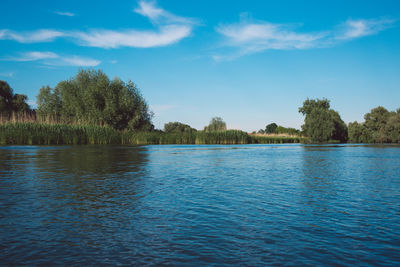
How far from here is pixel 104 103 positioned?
187ft

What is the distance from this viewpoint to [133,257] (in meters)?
3.25

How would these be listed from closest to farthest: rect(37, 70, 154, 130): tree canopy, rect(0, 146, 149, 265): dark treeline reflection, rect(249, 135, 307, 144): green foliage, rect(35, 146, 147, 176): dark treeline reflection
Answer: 1. rect(0, 146, 149, 265): dark treeline reflection
2. rect(35, 146, 147, 176): dark treeline reflection
3. rect(37, 70, 154, 130): tree canopy
4. rect(249, 135, 307, 144): green foliage

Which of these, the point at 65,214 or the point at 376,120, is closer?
the point at 65,214

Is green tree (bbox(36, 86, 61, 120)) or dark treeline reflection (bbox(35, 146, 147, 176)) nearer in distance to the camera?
dark treeline reflection (bbox(35, 146, 147, 176))

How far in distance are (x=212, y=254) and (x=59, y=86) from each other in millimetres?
75591

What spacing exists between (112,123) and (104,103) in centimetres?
434

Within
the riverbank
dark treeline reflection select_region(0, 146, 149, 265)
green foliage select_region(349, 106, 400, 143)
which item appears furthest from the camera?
green foliage select_region(349, 106, 400, 143)

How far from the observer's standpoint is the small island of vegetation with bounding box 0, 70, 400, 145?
107 feet

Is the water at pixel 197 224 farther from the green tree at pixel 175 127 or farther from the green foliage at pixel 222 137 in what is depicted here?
the green tree at pixel 175 127

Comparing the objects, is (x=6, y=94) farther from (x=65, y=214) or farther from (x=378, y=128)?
(x=378, y=128)

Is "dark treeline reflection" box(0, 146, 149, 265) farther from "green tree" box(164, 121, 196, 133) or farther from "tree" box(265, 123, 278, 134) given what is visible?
"tree" box(265, 123, 278, 134)

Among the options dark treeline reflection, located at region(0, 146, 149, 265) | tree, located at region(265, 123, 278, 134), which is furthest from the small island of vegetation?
tree, located at region(265, 123, 278, 134)

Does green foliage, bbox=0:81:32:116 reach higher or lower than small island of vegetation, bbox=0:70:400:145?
higher

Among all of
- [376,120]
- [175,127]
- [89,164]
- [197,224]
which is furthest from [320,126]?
[197,224]
